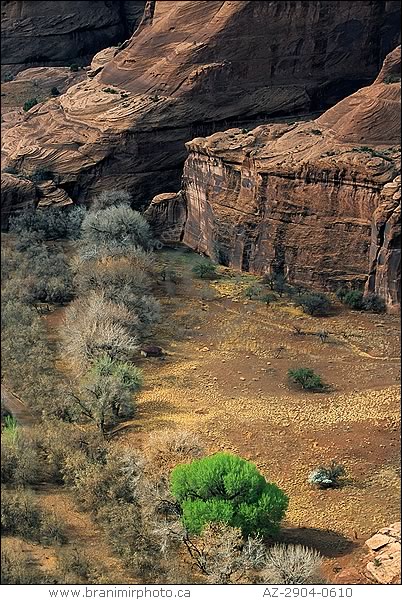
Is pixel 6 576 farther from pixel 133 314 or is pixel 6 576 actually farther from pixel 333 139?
pixel 333 139

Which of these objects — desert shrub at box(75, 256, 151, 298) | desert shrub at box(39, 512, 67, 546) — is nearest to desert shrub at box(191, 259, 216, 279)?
desert shrub at box(75, 256, 151, 298)

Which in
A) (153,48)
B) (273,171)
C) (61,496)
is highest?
(153,48)

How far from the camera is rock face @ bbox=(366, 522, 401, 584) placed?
15.0 meters

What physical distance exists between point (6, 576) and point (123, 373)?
7.83 m

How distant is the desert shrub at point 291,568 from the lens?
14.4 m

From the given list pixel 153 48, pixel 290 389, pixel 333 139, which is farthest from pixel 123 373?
pixel 153 48

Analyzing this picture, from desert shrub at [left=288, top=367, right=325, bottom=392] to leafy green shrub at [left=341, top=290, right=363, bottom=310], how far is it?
5.30 meters

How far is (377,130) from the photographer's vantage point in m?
29.4

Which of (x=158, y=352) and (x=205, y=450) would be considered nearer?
(x=205, y=450)

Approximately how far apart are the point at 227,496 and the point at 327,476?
3.03 m

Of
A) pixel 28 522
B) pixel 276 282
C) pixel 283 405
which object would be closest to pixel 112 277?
pixel 276 282

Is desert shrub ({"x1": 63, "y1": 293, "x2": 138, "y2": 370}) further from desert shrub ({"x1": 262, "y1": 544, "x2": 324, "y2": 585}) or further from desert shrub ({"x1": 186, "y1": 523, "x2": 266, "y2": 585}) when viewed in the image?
desert shrub ({"x1": 262, "y1": 544, "x2": 324, "y2": 585})

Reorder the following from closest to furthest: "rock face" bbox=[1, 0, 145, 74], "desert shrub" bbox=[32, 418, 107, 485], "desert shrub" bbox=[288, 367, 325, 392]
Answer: "desert shrub" bbox=[32, 418, 107, 485] < "desert shrub" bbox=[288, 367, 325, 392] < "rock face" bbox=[1, 0, 145, 74]

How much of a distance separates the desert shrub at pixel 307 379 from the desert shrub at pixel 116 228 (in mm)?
10711
